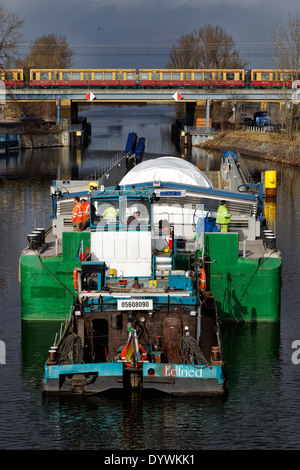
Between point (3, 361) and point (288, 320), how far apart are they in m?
12.0

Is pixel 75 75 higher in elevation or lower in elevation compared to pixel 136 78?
higher

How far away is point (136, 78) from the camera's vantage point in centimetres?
12631

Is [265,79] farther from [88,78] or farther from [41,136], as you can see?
[41,136]

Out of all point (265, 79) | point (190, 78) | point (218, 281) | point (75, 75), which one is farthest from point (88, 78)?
point (218, 281)

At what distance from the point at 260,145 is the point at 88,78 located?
3252 centimetres

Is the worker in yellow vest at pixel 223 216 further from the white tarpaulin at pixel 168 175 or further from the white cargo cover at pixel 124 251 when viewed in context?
the white tarpaulin at pixel 168 175

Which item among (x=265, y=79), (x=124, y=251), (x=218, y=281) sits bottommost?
(x=218, y=281)

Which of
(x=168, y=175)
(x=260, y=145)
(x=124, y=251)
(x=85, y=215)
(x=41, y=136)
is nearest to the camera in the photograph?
(x=124, y=251)

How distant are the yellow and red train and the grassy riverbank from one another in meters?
10.3

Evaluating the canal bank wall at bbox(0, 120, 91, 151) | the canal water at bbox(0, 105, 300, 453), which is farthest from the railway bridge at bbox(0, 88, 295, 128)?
the canal water at bbox(0, 105, 300, 453)

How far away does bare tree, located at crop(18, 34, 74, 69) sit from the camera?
168 metres

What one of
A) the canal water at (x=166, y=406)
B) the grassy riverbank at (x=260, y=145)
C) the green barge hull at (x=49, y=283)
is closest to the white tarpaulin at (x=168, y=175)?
the canal water at (x=166, y=406)

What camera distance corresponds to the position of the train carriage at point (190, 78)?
12525 centimetres

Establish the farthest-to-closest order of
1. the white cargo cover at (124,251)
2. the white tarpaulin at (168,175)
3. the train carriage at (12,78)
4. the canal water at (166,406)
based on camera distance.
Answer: the train carriage at (12,78), the white tarpaulin at (168,175), the white cargo cover at (124,251), the canal water at (166,406)
